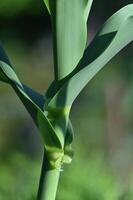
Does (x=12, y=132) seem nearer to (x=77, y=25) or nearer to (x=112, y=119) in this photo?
(x=112, y=119)

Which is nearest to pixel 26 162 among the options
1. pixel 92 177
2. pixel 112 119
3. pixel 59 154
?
pixel 92 177

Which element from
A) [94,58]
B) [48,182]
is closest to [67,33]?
[94,58]

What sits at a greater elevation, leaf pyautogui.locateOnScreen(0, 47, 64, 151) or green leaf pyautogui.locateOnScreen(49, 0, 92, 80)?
green leaf pyautogui.locateOnScreen(49, 0, 92, 80)

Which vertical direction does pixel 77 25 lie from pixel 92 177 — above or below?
above

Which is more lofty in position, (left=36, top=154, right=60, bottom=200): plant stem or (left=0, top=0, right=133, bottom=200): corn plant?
(left=0, top=0, right=133, bottom=200): corn plant

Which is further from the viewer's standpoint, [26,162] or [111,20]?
[26,162]

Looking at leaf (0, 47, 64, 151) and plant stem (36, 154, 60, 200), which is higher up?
leaf (0, 47, 64, 151)

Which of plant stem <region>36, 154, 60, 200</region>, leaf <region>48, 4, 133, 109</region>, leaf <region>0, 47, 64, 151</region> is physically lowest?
plant stem <region>36, 154, 60, 200</region>
